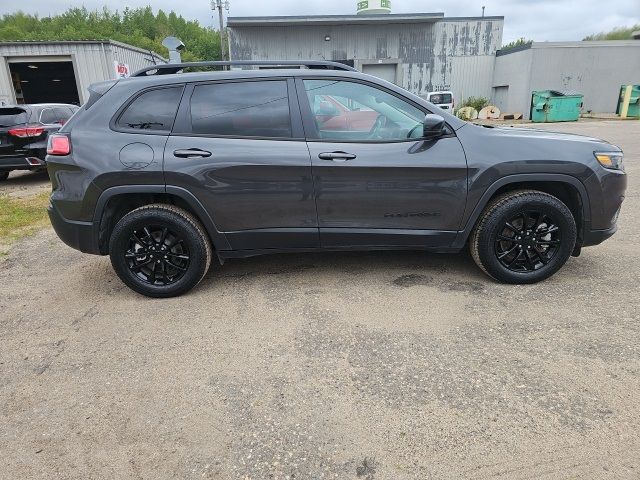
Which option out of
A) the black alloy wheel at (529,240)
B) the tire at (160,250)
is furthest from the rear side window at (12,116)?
the black alloy wheel at (529,240)

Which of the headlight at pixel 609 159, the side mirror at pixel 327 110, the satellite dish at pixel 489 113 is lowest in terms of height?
the satellite dish at pixel 489 113

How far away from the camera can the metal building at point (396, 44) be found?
89.2ft

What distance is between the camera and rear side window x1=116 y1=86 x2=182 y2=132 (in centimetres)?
357

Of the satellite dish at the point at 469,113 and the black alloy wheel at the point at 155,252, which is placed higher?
the black alloy wheel at the point at 155,252

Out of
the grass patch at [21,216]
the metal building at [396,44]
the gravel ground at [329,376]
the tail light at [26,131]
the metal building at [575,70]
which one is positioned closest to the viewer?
the gravel ground at [329,376]

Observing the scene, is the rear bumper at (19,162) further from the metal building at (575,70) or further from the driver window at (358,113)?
A: the metal building at (575,70)

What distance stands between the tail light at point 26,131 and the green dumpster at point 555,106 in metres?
23.4

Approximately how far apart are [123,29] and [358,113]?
103081 mm

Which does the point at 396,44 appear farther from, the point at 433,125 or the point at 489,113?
the point at 433,125

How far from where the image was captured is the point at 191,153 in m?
3.49

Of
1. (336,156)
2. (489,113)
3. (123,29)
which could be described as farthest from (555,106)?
(123,29)

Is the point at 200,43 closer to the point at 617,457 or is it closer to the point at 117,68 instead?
the point at 117,68

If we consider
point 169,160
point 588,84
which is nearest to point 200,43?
point 588,84

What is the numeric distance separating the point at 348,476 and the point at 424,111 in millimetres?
2698
